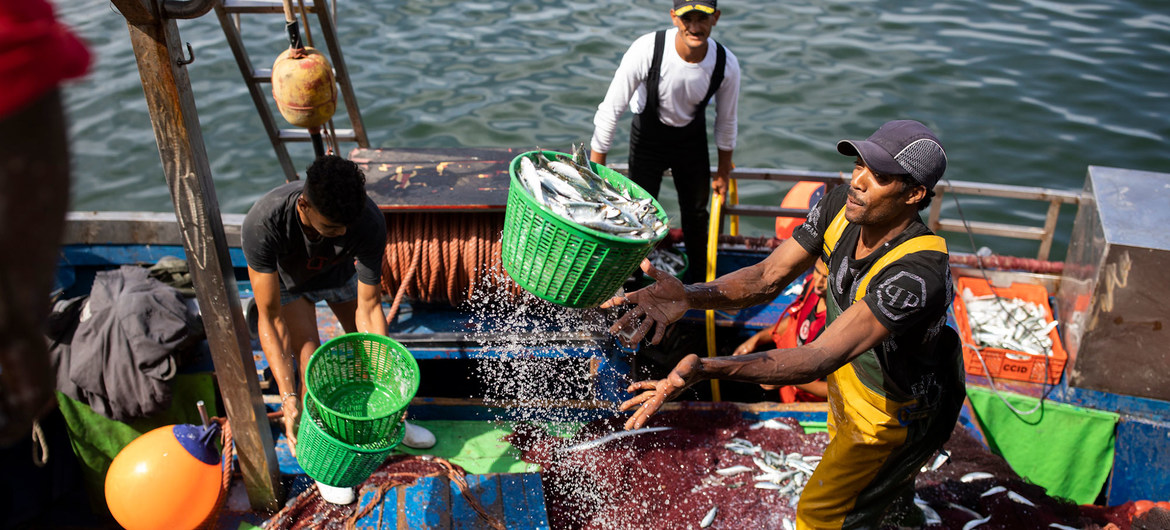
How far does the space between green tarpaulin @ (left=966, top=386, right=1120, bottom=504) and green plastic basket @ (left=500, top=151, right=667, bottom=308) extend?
3.51 meters

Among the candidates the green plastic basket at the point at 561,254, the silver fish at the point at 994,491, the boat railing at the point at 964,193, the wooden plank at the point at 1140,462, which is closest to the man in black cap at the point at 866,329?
the green plastic basket at the point at 561,254

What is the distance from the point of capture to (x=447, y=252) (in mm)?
5418

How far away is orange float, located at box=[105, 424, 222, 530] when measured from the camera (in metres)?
4.00

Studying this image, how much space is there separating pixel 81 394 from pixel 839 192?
14.6ft

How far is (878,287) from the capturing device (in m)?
2.96

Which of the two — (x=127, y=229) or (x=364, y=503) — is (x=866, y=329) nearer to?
(x=364, y=503)

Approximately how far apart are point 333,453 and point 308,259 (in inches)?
51.7

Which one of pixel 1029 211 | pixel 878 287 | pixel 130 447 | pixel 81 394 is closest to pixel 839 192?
pixel 878 287

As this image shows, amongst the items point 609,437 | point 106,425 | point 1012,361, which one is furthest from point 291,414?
point 1012,361

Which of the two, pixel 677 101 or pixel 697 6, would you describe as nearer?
pixel 697 6

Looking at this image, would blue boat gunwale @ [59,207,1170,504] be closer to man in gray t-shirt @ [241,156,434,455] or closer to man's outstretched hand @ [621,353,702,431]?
man in gray t-shirt @ [241,156,434,455]

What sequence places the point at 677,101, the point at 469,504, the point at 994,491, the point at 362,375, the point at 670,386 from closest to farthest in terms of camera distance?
the point at 670,386 < the point at 362,375 < the point at 469,504 < the point at 994,491 < the point at 677,101

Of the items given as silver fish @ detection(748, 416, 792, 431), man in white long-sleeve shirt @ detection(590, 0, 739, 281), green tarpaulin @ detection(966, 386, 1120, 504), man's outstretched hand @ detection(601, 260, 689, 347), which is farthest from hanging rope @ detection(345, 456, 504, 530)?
green tarpaulin @ detection(966, 386, 1120, 504)

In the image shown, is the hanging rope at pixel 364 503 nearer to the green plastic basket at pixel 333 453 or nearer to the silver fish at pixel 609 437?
the green plastic basket at pixel 333 453
